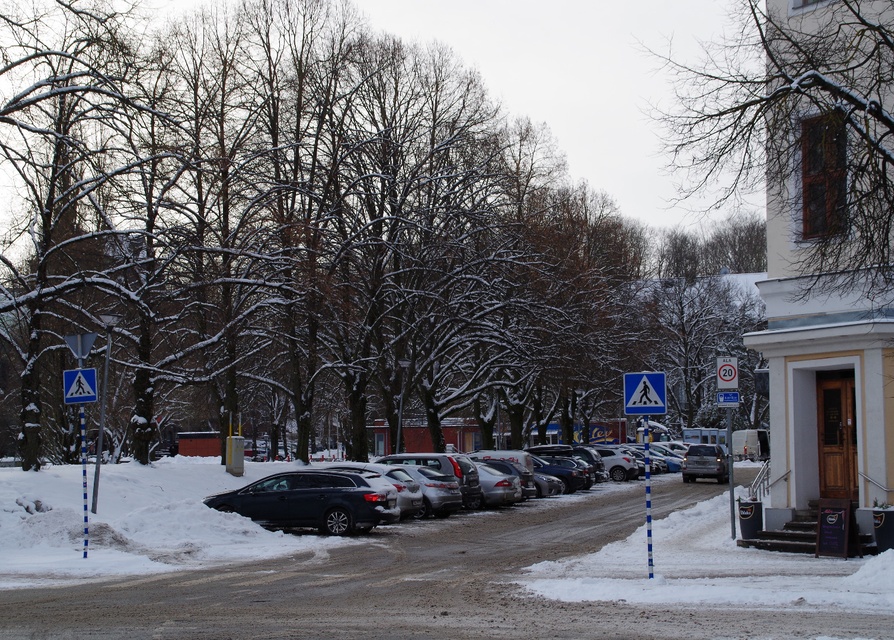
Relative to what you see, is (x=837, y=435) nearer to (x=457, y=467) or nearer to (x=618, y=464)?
(x=457, y=467)

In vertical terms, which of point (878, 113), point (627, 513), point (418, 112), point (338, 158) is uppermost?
point (418, 112)

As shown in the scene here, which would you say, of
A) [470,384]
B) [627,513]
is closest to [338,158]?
[470,384]

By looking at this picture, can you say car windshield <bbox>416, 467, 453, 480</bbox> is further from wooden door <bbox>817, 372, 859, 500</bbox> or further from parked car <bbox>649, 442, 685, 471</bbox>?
parked car <bbox>649, 442, 685, 471</bbox>

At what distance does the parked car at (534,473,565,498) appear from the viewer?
3734cm

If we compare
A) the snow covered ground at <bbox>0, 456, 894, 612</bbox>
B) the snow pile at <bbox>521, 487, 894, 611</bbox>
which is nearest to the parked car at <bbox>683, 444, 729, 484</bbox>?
the snow covered ground at <bbox>0, 456, 894, 612</bbox>

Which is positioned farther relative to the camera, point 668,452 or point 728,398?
point 668,452

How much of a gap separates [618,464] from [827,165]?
128 ft

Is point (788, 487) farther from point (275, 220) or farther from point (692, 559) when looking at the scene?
point (275, 220)

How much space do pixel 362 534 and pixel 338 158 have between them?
50.5 ft

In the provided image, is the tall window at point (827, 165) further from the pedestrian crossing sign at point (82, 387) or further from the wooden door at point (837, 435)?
the pedestrian crossing sign at point (82, 387)

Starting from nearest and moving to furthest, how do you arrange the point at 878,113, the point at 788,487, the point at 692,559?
the point at 878,113, the point at 692,559, the point at 788,487

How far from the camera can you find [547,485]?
3769cm

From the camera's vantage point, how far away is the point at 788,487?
61.5ft

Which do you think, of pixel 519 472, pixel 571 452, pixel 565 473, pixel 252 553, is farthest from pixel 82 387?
pixel 571 452
